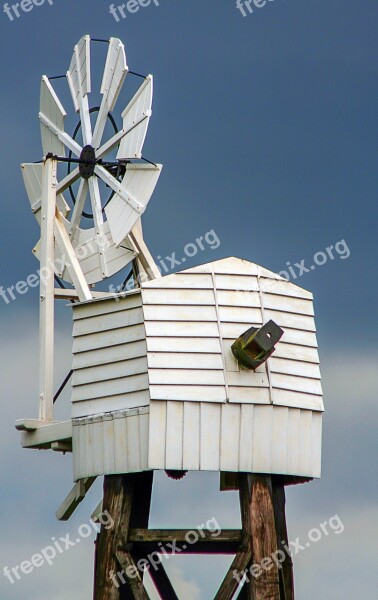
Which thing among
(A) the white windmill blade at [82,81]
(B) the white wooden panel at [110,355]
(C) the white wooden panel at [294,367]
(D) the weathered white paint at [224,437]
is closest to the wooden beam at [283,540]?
(D) the weathered white paint at [224,437]

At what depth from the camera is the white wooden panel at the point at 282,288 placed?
850 inches

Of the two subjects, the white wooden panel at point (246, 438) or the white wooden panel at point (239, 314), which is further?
the white wooden panel at point (239, 314)

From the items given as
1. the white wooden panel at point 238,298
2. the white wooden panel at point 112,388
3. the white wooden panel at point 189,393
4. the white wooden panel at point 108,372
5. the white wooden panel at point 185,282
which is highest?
the white wooden panel at point 185,282

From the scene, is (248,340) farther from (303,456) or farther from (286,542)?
(286,542)

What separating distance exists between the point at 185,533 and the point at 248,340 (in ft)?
8.40

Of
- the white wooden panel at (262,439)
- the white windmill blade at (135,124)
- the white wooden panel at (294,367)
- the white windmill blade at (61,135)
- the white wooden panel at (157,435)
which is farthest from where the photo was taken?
the white windmill blade at (61,135)

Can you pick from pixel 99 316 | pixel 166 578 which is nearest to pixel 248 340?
pixel 99 316

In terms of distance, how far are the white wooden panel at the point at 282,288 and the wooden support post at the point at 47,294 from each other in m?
3.14

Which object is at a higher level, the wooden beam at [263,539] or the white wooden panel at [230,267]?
the white wooden panel at [230,267]

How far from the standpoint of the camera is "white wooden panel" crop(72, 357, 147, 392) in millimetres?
20875

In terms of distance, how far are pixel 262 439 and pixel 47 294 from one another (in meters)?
3.93

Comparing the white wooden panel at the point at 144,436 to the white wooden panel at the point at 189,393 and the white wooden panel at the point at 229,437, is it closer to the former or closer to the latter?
the white wooden panel at the point at 189,393

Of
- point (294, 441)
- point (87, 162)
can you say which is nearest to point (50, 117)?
point (87, 162)

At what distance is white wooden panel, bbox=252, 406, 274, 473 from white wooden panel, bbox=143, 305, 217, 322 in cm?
129
